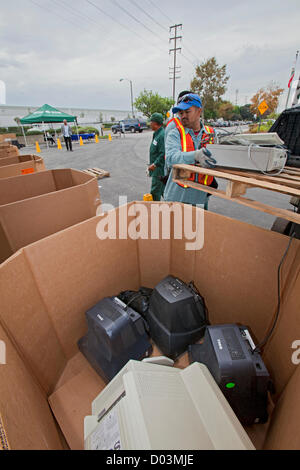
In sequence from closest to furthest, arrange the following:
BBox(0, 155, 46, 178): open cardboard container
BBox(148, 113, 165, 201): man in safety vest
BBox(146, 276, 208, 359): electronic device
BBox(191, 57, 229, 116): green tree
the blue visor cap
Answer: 1. BBox(146, 276, 208, 359): electronic device
2. the blue visor cap
3. BBox(0, 155, 46, 178): open cardboard container
4. BBox(148, 113, 165, 201): man in safety vest
5. BBox(191, 57, 229, 116): green tree

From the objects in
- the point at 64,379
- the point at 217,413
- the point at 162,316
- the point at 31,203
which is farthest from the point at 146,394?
the point at 31,203

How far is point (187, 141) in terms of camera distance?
6.16 ft

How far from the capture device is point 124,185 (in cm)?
546

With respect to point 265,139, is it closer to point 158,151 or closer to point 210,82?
point 158,151

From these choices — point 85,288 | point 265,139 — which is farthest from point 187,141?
point 85,288

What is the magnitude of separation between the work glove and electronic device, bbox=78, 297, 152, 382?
47.0 inches

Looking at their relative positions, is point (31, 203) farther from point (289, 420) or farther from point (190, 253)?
point (289, 420)

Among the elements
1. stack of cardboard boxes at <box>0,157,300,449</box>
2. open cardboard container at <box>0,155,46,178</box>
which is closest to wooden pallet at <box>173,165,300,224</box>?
stack of cardboard boxes at <box>0,157,300,449</box>

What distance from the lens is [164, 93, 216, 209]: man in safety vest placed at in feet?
5.35

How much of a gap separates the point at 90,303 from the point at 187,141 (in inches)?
65.9

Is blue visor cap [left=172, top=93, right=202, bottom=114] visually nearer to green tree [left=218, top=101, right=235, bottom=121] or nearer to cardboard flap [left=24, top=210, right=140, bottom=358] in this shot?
cardboard flap [left=24, top=210, right=140, bottom=358]

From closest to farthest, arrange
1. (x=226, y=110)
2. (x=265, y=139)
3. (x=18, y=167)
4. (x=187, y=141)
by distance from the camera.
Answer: (x=265, y=139) < (x=187, y=141) < (x=18, y=167) < (x=226, y=110)
